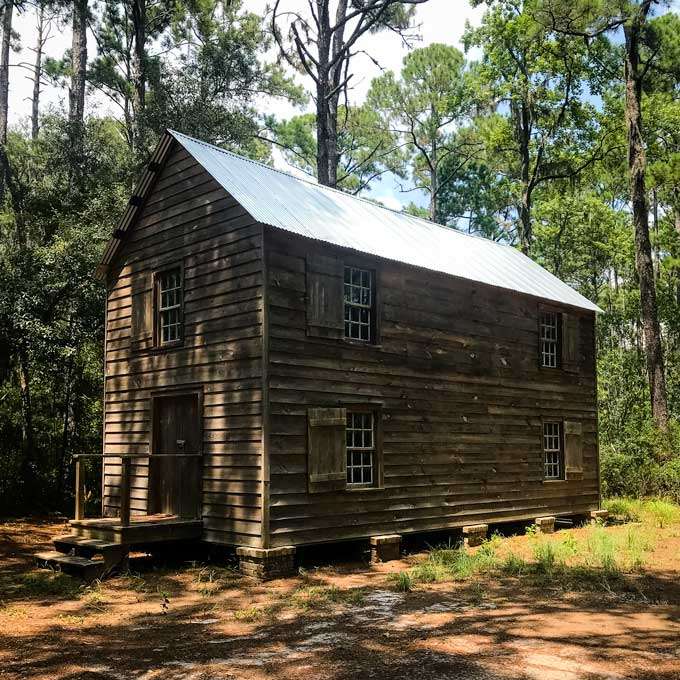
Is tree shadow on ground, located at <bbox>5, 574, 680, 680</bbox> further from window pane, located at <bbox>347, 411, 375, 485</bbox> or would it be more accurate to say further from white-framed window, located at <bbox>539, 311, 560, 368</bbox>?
white-framed window, located at <bbox>539, 311, 560, 368</bbox>

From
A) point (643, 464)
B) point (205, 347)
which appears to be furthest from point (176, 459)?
point (643, 464)

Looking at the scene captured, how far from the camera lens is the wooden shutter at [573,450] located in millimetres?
18750

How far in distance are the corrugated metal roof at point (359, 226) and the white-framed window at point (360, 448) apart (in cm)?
313

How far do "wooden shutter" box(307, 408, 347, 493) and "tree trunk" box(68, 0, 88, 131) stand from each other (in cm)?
1710

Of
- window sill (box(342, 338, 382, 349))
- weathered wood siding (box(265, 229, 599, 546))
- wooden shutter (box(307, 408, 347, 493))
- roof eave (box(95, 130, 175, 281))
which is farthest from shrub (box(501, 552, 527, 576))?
roof eave (box(95, 130, 175, 281))

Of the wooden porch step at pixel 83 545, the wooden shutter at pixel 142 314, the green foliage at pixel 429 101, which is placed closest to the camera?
the wooden porch step at pixel 83 545

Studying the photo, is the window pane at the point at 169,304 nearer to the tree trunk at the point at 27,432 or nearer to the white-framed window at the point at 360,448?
the white-framed window at the point at 360,448

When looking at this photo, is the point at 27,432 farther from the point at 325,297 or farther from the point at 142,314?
the point at 325,297

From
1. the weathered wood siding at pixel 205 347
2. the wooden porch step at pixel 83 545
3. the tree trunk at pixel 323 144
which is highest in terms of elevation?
the tree trunk at pixel 323 144

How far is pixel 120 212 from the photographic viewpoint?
71.8 feet

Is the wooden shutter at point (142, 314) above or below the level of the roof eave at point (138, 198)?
below

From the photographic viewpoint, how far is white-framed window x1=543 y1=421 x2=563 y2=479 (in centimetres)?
1862

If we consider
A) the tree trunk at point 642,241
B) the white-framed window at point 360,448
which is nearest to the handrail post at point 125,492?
the white-framed window at point 360,448

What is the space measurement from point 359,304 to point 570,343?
24.9 ft
